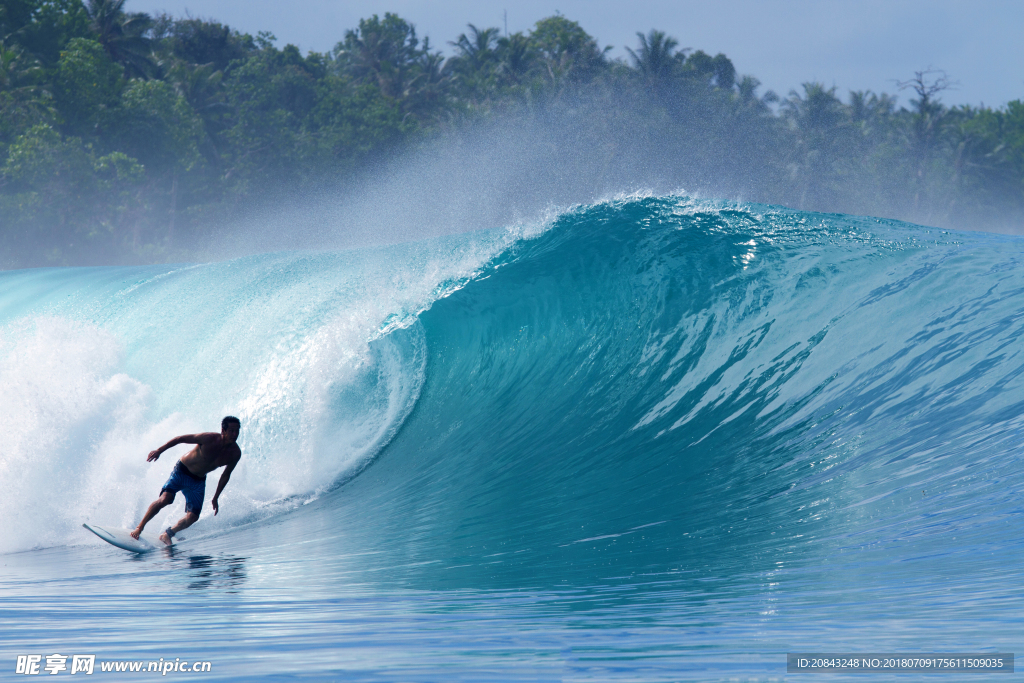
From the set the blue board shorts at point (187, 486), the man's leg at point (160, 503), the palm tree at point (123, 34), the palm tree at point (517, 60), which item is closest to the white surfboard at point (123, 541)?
the man's leg at point (160, 503)

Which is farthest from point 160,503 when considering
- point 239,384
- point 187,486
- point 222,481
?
point 239,384

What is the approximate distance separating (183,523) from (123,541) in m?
0.42

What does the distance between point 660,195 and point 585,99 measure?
3434cm

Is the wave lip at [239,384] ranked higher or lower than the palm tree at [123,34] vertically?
lower

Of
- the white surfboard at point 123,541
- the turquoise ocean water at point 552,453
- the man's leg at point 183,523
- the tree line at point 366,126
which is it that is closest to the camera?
the turquoise ocean water at point 552,453

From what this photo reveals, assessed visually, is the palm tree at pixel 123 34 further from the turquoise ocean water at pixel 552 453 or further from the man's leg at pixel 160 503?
the man's leg at pixel 160 503

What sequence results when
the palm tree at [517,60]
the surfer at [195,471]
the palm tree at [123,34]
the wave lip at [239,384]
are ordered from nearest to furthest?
the surfer at [195,471] < the wave lip at [239,384] < the palm tree at [123,34] < the palm tree at [517,60]

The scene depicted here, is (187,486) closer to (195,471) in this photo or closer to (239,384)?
(195,471)

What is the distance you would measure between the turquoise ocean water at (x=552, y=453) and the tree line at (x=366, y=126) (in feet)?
81.4

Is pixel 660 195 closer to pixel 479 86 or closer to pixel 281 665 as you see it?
pixel 281 665

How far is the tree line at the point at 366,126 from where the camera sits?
34.1 m

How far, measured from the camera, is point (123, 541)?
6.19 meters

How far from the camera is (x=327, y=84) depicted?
4759cm

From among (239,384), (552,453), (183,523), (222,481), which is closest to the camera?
(183,523)
